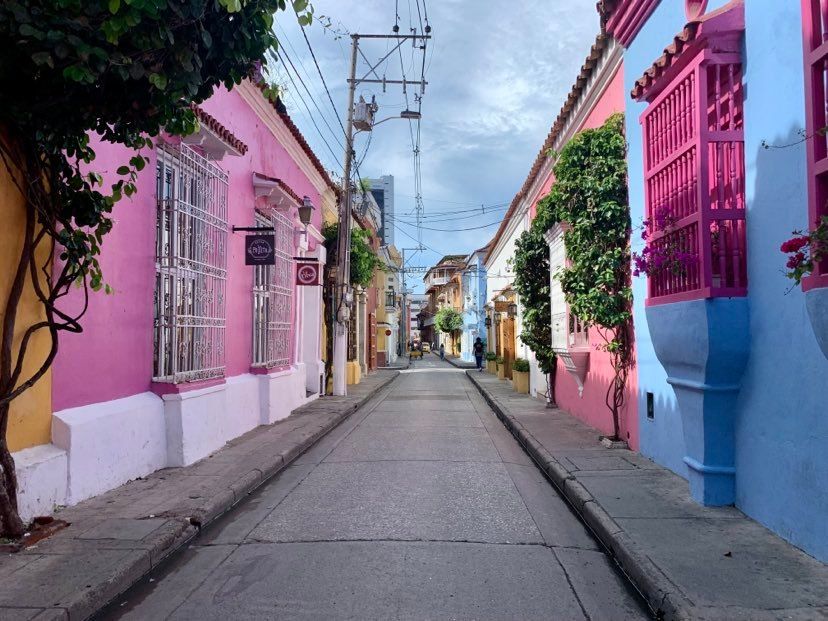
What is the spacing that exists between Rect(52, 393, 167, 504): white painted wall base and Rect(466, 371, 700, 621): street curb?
441 centimetres

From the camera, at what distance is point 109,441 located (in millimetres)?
6309

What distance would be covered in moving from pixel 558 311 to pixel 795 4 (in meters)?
7.84

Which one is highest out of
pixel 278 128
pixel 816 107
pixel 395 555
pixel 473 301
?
pixel 278 128

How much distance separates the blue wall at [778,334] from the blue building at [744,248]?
12 mm

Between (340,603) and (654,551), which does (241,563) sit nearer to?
(340,603)

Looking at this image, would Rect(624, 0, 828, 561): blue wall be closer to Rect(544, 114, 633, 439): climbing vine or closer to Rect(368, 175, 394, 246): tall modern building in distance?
Rect(544, 114, 633, 439): climbing vine

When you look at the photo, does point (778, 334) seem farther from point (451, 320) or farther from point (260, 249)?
point (451, 320)

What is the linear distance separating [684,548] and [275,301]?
30.6 ft

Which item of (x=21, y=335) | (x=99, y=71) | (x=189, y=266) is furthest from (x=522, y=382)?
(x=99, y=71)

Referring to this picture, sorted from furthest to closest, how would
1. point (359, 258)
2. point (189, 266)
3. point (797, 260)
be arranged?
point (359, 258) → point (189, 266) → point (797, 260)

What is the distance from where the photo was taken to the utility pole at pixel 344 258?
17000 millimetres

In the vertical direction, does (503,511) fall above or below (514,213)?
below

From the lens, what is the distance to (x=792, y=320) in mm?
4555

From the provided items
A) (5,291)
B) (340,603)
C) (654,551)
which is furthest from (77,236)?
(654,551)
